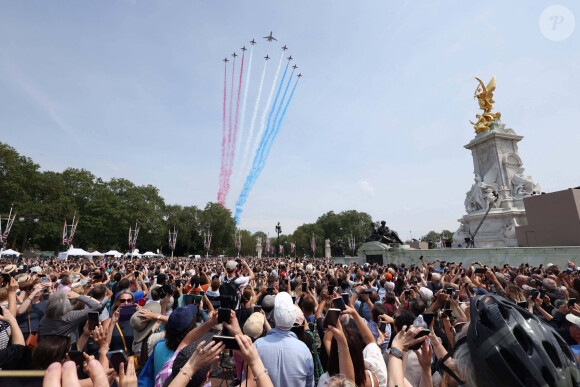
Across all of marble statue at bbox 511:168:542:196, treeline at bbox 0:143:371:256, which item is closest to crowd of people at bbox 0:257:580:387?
marble statue at bbox 511:168:542:196

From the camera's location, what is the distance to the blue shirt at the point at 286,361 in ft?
8.29

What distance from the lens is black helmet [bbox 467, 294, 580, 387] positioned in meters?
1.22

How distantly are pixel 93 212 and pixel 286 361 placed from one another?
61793 millimetres

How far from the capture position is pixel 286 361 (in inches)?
101

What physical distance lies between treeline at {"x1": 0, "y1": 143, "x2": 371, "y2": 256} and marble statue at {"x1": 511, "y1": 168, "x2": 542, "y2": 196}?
161 feet

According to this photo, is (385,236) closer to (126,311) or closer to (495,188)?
(495,188)

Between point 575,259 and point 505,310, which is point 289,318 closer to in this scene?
point 505,310

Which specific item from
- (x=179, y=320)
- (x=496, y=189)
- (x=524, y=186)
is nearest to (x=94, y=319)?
(x=179, y=320)

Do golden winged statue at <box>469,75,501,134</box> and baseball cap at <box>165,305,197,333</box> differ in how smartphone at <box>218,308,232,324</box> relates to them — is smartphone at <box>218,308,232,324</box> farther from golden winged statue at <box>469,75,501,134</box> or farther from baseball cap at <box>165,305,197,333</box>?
golden winged statue at <box>469,75,501,134</box>

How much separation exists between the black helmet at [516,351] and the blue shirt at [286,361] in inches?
63.4

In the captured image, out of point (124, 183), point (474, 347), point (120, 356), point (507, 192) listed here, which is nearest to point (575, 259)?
point (507, 192)

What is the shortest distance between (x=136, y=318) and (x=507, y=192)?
108 ft

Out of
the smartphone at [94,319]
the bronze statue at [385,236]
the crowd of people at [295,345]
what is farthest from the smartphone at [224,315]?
the bronze statue at [385,236]

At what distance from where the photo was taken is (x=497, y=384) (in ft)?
4.10
